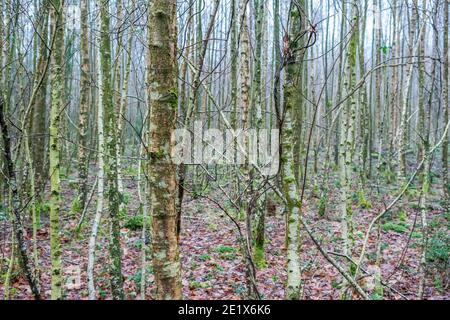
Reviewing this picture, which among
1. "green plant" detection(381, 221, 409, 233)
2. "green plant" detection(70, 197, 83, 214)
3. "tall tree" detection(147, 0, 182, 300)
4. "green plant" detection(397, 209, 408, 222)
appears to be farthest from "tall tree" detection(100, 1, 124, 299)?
"green plant" detection(397, 209, 408, 222)

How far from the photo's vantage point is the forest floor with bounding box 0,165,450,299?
5199 millimetres

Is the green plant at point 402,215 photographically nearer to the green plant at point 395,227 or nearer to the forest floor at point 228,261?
the forest floor at point 228,261

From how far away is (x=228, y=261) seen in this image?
645 centimetres

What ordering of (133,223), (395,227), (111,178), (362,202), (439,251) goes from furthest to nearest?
(362,202), (395,227), (133,223), (439,251), (111,178)

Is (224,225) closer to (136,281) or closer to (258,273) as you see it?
(258,273)

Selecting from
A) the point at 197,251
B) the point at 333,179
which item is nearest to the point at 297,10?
the point at 197,251

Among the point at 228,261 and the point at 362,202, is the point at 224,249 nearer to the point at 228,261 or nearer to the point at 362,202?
the point at 228,261

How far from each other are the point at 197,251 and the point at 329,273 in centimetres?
246

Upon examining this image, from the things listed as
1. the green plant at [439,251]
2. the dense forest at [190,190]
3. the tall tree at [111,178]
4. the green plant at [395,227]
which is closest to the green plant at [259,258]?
the dense forest at [190,190]

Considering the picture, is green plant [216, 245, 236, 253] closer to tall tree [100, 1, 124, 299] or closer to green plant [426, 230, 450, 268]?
tall tree [100, 1, 124, 299]

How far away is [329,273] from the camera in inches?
233

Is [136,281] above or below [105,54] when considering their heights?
below

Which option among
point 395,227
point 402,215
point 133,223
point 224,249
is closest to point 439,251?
point 395,227

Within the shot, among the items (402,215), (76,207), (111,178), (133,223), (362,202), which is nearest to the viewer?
(111,178)
